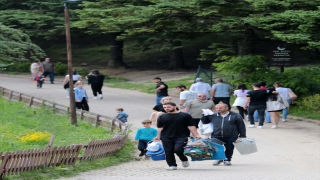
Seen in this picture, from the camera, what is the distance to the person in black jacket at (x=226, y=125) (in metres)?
13.2

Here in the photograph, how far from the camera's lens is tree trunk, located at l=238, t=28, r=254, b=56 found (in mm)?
28455

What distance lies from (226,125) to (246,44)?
1622cm

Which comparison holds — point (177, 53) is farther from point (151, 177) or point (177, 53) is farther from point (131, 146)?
point (151, 177)

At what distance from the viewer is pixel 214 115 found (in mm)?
13422

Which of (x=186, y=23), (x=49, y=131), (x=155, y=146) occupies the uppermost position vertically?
(x=186, y=23)

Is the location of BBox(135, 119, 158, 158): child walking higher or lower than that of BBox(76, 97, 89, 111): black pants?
higher

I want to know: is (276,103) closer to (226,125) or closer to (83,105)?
(83,105)

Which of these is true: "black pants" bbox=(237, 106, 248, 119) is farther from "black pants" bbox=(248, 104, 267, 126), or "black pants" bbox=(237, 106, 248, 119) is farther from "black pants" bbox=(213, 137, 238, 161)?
"black pants" bbox=(213, 137, 238, 161)

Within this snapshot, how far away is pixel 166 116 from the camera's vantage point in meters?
12.5

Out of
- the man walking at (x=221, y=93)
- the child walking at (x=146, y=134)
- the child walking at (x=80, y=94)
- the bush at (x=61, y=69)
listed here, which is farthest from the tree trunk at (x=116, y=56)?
the child walking at (x=146, y=134)

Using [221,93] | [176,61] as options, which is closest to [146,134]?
[221,93]

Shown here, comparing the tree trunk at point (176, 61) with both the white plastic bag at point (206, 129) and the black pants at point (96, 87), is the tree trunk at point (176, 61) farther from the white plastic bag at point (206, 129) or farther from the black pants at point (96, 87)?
the white plastic bag at point (206, 129)

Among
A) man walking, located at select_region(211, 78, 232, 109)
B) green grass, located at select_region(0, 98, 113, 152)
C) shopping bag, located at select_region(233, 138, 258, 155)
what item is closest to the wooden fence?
green grass, located at select_region(0, 98, 113, 152)

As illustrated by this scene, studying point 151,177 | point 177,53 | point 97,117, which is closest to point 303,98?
point 97,117
